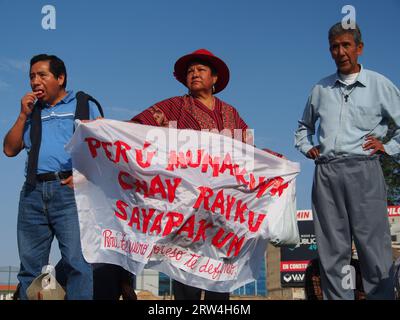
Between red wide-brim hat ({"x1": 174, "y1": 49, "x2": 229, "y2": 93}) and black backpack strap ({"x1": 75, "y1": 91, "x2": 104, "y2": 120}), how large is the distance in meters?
0.76

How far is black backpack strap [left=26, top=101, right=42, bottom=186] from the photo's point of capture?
3.84 metres

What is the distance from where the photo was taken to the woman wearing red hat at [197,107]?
13.6 feet

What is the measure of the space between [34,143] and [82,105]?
459 mm

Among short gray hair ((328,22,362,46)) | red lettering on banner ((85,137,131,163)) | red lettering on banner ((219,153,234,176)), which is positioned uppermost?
short gray hair ((328,22,362,46))

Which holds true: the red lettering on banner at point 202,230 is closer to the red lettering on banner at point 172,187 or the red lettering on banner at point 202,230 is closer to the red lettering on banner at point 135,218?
the red lettering on banner at point 172,187

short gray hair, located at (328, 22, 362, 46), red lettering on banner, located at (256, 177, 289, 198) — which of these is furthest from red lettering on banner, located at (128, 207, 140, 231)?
short gray hair, located at (328, 22, 362, 46)

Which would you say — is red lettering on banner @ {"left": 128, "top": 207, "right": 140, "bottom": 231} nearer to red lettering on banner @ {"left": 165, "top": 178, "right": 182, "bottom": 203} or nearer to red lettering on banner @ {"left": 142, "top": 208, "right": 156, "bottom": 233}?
red lettering on banner @ {"left": 142, "top": 208, "right": 156, "bottom": 233}

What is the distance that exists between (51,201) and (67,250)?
361 millimetres

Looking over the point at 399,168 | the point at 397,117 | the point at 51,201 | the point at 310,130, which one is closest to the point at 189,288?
the point at 51,201

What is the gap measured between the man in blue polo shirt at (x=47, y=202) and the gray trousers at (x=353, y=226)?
1.67 m

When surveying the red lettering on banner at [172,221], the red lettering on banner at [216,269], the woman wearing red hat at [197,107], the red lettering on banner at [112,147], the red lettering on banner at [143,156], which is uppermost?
the woman wearing red hat at [197,107]

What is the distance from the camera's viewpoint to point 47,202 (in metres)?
3.81

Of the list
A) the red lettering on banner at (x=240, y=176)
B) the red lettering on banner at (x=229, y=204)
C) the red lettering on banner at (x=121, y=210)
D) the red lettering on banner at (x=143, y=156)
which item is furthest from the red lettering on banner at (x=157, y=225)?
the red lettering on banner at (x=240, y=176)

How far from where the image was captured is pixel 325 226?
375 cm
